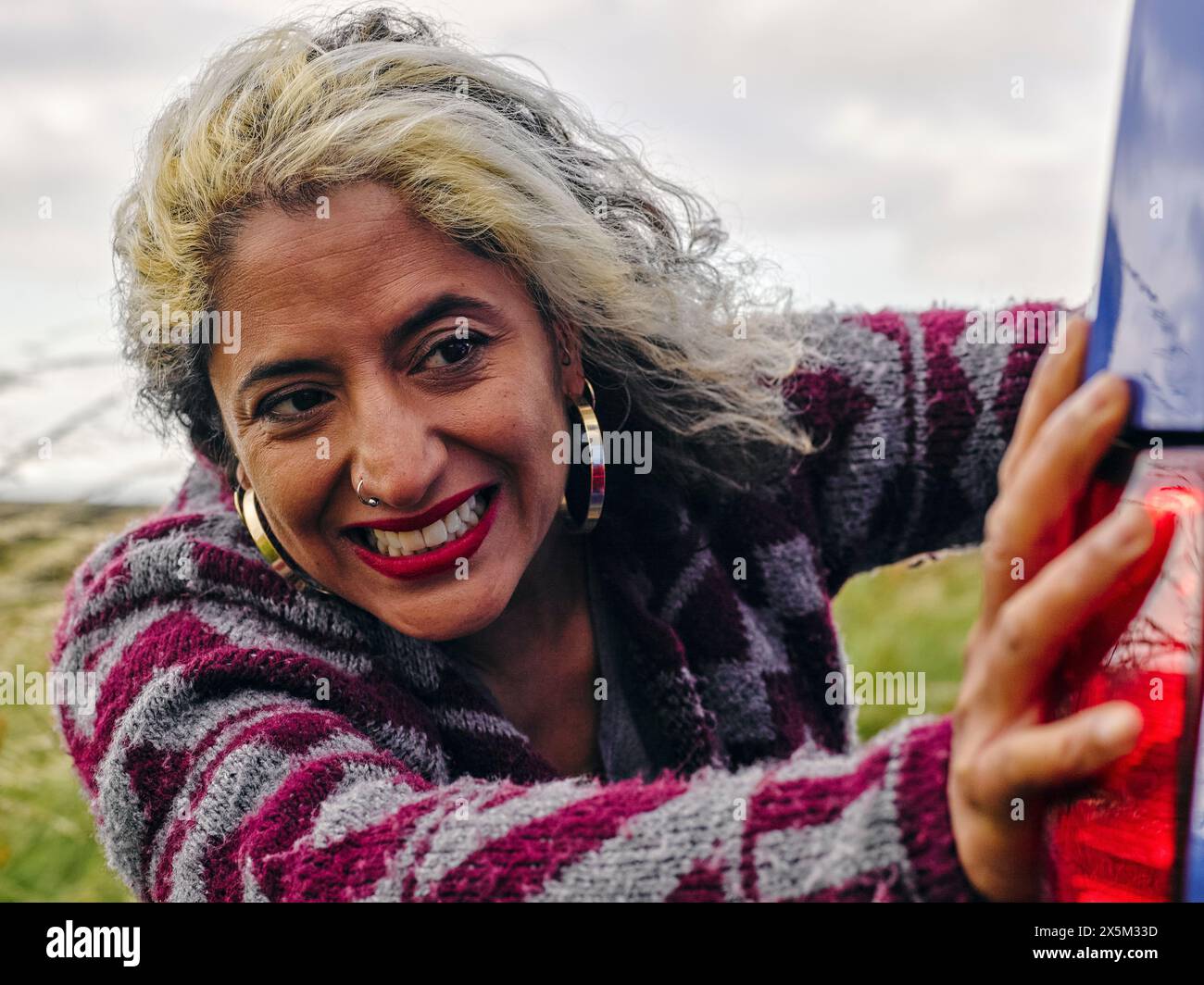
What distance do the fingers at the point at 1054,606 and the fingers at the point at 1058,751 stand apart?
32 millimetres

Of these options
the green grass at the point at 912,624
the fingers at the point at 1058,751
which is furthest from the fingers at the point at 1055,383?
the green grass at the point at 912,624

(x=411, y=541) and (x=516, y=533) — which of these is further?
(x=516, y=533)

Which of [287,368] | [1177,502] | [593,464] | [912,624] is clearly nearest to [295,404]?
[287,368]

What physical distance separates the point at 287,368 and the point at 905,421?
4.17ft

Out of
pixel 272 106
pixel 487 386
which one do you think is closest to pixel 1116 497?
pixel 487 386

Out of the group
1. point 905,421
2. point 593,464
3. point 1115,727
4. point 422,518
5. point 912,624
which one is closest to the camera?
point 1115,727

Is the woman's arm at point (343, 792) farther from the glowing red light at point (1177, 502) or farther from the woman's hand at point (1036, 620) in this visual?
the glowing red light at point (1177, 502)

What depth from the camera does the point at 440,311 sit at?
180cm

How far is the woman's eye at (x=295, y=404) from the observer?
71.1 inches

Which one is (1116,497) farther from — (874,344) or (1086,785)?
(874,344)

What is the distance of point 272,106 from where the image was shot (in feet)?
6.08

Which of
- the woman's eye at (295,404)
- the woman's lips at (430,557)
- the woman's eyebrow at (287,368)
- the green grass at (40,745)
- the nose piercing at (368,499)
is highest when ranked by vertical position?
the woman's eyebrow at (287,368)

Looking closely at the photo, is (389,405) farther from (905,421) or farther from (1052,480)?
(905,421)

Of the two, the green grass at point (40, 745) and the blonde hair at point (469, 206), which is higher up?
the blonde hair at point (469, 206)
